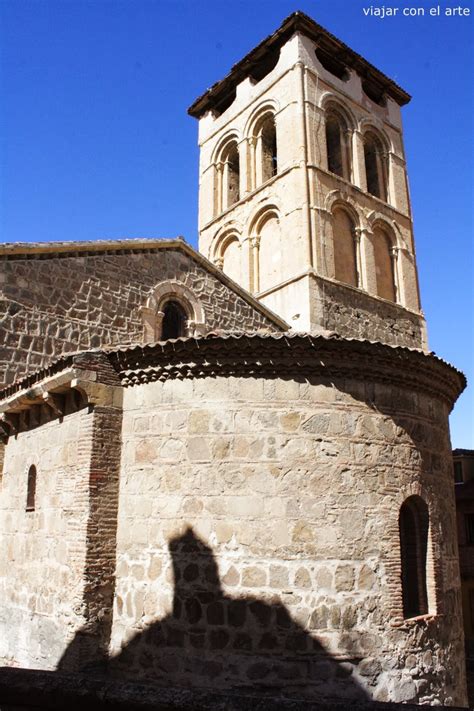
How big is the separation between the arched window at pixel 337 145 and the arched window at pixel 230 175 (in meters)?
3.47

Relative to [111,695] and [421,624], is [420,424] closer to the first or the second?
[421,624]

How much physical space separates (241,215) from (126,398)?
47.6 ft

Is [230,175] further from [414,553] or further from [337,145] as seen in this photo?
[414,553]

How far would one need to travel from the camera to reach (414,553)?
791 cm

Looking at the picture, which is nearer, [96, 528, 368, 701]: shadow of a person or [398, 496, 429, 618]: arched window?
[96, 528, 368, 701]: shadow of a person

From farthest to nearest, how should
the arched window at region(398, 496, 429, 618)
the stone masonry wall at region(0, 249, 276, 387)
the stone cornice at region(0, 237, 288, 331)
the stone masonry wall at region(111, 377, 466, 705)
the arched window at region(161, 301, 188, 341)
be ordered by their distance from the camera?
A: the arched window at region(161, 301, 188, 341)
the stone cornice at region(0, 237, 288, 331)
the stone masonry wall at region(0, 249, 276, 387)
the arched window at region(398, 496, 429, 618)
the stone masonry wall at region(111, 377, 466, 705)

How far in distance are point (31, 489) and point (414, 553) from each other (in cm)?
555

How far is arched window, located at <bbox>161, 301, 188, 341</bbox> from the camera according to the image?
1223 cm

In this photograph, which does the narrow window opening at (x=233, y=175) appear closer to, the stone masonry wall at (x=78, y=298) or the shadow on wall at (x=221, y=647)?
the stone masonry wall at (x=78, y=298)

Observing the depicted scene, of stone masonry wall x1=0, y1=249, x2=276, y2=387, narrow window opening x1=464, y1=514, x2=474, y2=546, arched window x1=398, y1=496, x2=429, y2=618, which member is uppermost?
stone masonry wall x1=0, y1=249, x2=276, y2=387

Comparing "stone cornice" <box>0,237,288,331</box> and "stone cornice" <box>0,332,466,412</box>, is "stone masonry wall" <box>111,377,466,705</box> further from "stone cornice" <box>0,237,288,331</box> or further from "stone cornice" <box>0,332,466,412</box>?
"stone cornice" <box>0,237,288,331</box>

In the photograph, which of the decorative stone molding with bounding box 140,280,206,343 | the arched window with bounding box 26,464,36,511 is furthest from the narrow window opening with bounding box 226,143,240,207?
the arched window with bounding box 26,464,36,511

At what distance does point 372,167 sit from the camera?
2319 cm

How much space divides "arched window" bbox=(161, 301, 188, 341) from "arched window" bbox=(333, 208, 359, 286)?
8242mm
